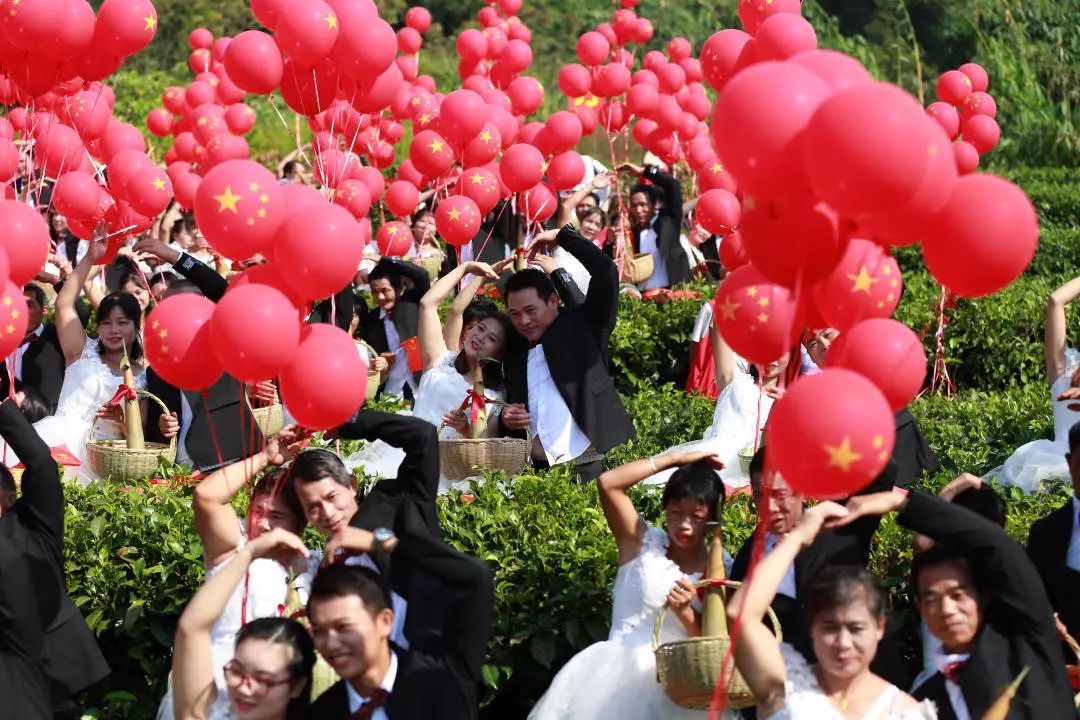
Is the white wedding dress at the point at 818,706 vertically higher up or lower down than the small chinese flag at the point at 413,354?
lower down

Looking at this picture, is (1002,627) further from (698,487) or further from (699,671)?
(698,487)

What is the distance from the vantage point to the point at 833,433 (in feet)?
11.8

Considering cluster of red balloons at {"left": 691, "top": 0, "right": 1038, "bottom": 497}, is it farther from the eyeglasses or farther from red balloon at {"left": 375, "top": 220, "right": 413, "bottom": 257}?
red balloon at {"left": 375, "top": 220, "right": 413, "bottom": 257}

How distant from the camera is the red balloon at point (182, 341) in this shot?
4699mm

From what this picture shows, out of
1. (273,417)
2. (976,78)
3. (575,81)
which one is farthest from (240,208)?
(575,81)

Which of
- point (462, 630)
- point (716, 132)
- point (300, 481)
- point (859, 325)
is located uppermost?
point (716, 132)

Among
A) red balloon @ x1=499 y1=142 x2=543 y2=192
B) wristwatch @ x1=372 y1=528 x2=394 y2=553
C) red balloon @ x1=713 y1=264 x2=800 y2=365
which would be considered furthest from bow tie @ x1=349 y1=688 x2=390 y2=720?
red balloon @ x1=499 y1=142 x2=543 y2=192

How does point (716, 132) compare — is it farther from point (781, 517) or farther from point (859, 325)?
point (781, 517)

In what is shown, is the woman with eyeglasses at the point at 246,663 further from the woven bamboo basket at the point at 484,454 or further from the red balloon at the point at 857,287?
the woven bamboo basket at the point at 484,454

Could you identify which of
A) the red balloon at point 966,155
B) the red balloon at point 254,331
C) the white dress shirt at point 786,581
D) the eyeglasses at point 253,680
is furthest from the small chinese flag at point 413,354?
the eyeglasses at point 253,680

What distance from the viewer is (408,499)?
16.3 feet

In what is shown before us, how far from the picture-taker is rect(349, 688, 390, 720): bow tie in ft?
13.0

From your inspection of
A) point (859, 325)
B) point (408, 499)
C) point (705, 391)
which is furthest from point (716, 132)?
point (705, 391)

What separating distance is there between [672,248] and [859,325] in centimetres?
866
